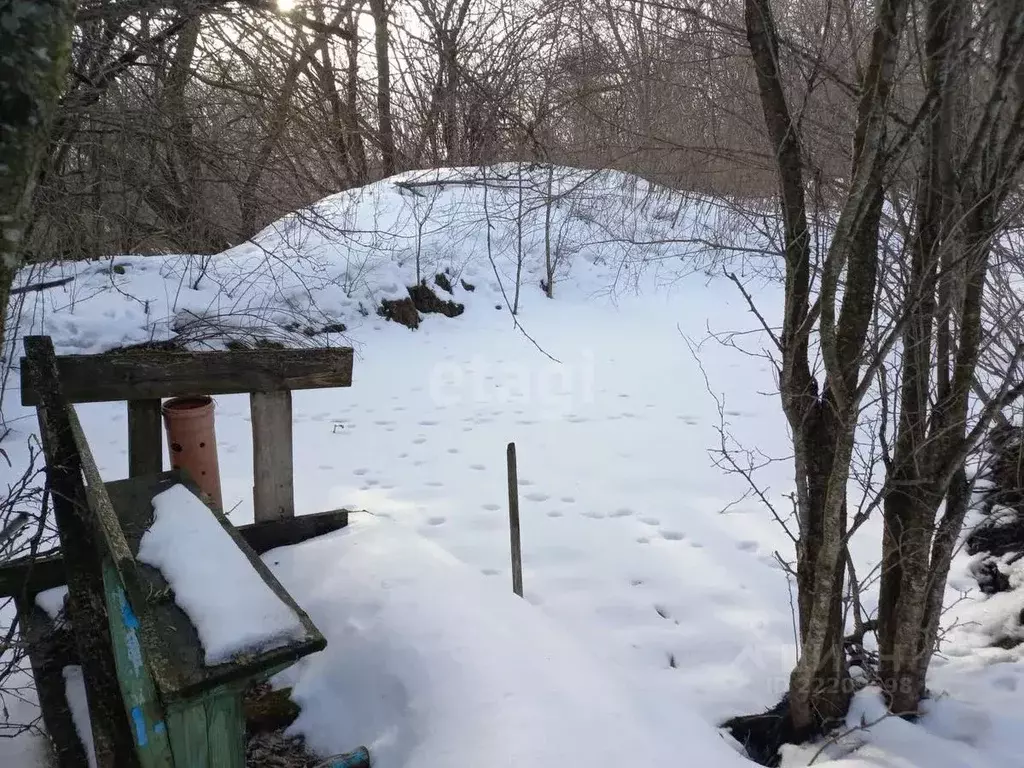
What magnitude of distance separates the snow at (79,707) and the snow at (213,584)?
55cm

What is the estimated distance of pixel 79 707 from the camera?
2.31m

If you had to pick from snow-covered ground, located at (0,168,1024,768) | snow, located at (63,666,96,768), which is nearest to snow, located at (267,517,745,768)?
snow-covered ground, located at (0,168,1024,768)

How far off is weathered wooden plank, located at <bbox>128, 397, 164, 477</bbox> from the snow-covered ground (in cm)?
62

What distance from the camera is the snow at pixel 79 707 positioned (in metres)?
2.18

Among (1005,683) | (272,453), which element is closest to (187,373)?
(272,453)

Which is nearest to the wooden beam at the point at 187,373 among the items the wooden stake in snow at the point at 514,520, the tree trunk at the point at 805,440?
the wooden stake in snow at the point at 514,520

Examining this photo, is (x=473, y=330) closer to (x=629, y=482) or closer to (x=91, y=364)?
(x=629, y=482)

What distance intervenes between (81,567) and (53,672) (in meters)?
0.64

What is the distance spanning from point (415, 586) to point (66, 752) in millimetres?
1163

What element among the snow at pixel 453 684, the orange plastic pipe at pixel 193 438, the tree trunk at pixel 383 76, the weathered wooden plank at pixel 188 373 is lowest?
the snow at pixel 453 684

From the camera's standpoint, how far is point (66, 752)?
221 cm

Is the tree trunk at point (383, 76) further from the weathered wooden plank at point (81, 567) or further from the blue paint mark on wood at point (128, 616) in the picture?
the blue paint mark on wood at point (128, 616)

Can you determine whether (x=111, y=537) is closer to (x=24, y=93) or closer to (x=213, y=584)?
(x=213, y=584)

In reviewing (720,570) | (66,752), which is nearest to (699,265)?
(720,570)
